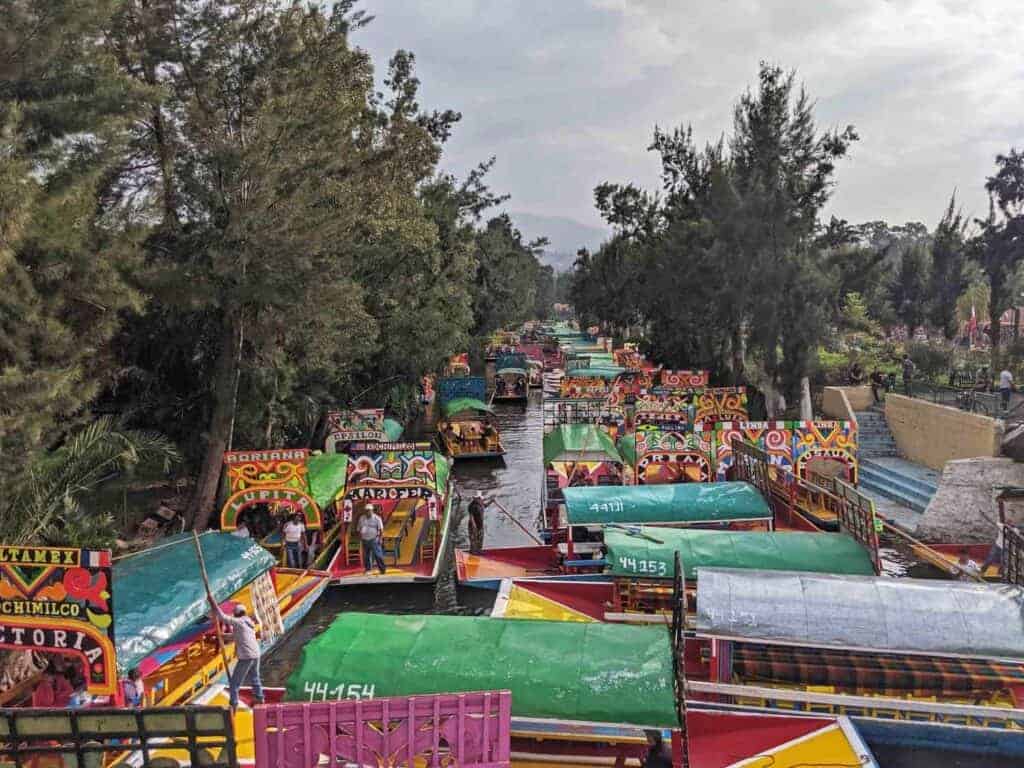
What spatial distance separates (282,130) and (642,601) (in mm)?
14388

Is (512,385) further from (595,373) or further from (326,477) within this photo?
(326,477)

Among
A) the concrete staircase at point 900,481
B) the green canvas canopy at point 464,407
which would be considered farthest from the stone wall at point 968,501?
the green canvas canopy at point 464,407

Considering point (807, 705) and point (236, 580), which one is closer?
point (807, 705)

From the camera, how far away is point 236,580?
45.7ft

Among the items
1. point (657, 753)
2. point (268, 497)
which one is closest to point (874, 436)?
point (268, 497)

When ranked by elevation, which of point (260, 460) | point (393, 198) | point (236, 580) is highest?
point (393, 198)

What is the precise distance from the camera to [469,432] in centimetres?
3475

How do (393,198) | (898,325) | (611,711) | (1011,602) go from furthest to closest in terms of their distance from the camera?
(898,325) < (393,198) < (1011,602) < (611,711)

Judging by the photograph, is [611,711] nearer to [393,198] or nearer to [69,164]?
[69,164]

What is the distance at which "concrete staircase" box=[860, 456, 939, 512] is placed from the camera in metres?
23.2

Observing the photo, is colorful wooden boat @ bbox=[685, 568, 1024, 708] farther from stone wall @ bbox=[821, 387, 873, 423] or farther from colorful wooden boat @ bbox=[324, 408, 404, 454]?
stone wall @ bbox=[821, 387, 873, 423]

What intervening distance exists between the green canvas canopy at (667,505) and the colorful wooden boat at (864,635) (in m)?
5.24

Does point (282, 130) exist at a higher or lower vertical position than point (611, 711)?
higher

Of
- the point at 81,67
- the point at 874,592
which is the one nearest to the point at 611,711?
the point at 874,592
